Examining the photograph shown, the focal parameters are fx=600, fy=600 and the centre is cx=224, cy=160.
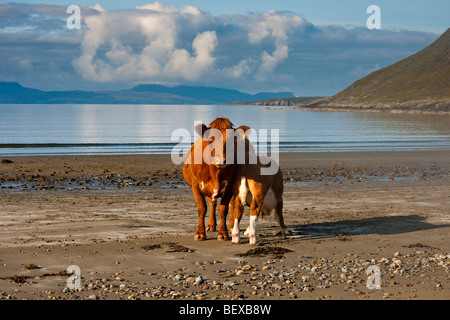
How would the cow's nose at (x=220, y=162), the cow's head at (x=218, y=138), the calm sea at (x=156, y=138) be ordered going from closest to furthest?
the cow's nose at (x=220, y=162) < the cow's head at (x=218, y=138) < the calm sea at (x=156, y=138)

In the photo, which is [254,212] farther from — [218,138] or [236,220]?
[218,138]

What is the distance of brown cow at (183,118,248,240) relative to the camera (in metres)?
11.6

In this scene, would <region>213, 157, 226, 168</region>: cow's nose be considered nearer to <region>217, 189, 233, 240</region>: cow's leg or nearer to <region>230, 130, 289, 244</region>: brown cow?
<region>230, 130, 289, 244</region>: brown cow

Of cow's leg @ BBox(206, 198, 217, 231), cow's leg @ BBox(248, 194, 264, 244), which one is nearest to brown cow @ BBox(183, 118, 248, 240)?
cow's leg @ BBox(206, 198, 217, 231)

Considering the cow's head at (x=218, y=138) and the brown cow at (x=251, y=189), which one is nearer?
the cow's head at (x=218, y=138)

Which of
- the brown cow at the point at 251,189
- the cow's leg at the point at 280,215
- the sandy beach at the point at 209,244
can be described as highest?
the brown cow at the point at 251,189

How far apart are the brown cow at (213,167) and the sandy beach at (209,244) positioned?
813 millimetres

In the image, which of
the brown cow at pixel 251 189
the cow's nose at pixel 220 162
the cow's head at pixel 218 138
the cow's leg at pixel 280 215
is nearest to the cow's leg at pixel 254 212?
the brown cow at pixel 251 189

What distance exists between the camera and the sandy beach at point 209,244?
915cm

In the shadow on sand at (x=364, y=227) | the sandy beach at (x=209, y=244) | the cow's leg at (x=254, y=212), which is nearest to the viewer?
the sandy beach at (x=209, y=244)

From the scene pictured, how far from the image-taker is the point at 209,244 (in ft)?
40.9

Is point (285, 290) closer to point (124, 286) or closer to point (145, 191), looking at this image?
point (124, 286)

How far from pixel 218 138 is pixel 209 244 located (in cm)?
233

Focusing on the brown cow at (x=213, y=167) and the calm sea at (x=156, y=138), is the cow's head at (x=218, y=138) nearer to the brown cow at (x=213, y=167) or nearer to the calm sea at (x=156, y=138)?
the brown cow at (x=213, y=167)
